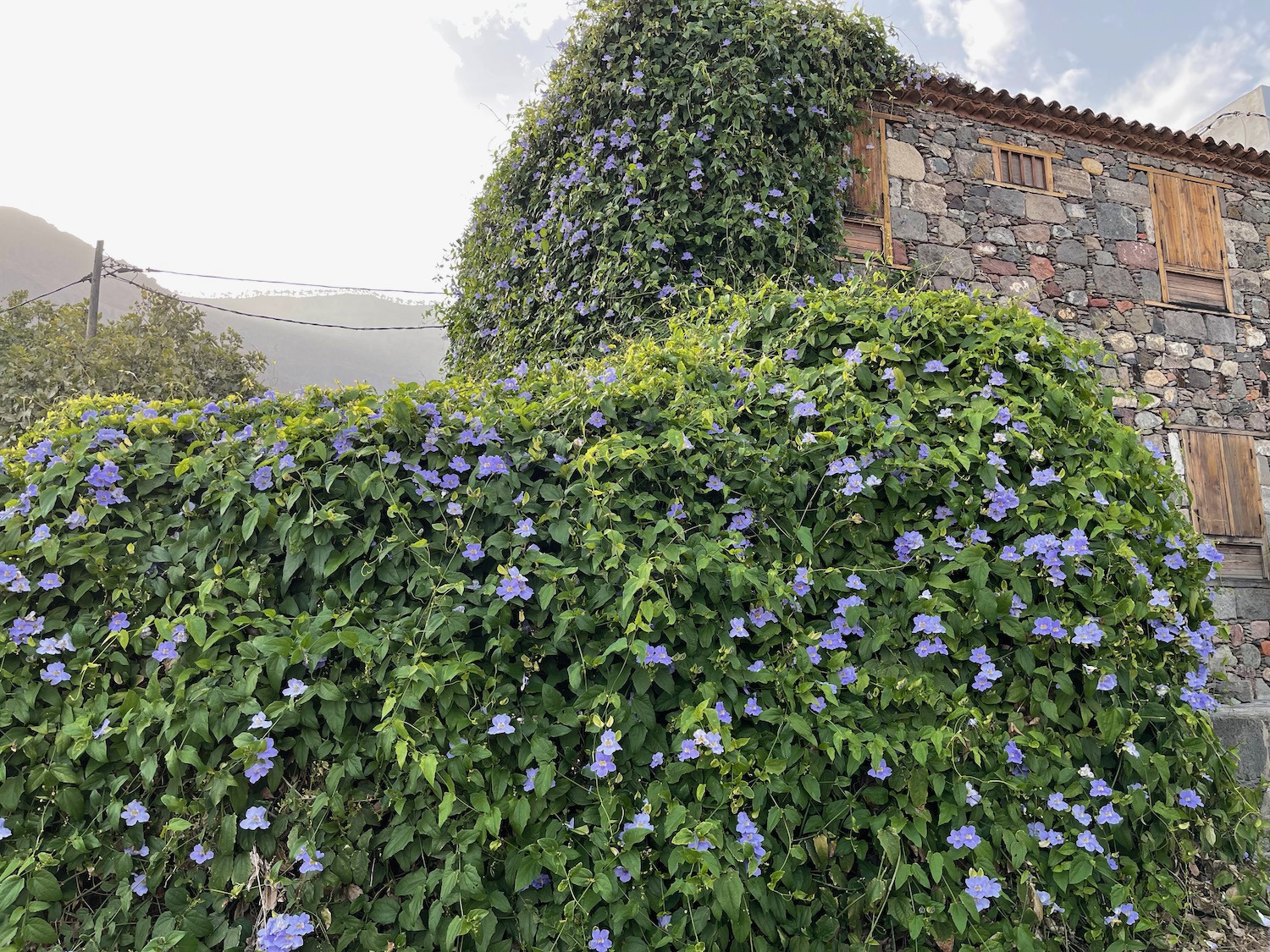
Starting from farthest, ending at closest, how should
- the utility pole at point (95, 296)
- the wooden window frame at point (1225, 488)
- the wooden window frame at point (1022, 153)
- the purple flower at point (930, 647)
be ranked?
the utility pole at point (95, 296)
the wooden window frame at point (1225, 488)
the wooden window frame at point (1022, 153)
the purple flower at point (930, 647)

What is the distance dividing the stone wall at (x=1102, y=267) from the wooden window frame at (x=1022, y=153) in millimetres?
30

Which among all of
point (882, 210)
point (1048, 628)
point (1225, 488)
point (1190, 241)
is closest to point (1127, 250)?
point (1190, 241)

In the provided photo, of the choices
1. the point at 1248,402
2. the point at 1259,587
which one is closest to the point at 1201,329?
the point at 1248,402

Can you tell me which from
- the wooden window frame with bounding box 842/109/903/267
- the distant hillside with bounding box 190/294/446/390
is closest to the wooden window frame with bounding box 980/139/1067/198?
the wooden window frame with bounding box 842/109/903/267

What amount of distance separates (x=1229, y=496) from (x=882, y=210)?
3.90 m

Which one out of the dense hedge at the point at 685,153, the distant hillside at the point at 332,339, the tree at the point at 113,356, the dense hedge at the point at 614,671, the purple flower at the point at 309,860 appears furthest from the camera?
the distant hillside at the point at 332,339

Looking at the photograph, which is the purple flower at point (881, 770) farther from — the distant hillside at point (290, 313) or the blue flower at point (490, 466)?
the distant hillside at point (290, 313)

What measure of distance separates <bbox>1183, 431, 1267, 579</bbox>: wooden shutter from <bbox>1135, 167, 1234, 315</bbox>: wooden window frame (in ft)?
3.71

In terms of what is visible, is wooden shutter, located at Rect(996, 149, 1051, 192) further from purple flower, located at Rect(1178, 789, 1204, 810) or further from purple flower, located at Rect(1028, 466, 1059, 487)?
purple flower, located at Rect(1178, 789, 1204, 810)

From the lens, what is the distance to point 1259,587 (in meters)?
6.51

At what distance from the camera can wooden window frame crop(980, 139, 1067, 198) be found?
635 centimetres

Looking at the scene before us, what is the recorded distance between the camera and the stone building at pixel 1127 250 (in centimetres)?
612

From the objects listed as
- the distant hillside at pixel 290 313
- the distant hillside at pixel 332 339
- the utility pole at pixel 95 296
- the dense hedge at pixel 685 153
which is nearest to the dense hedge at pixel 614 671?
the dense hedge at pixel 685 153

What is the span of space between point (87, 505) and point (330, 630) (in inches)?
35.4
